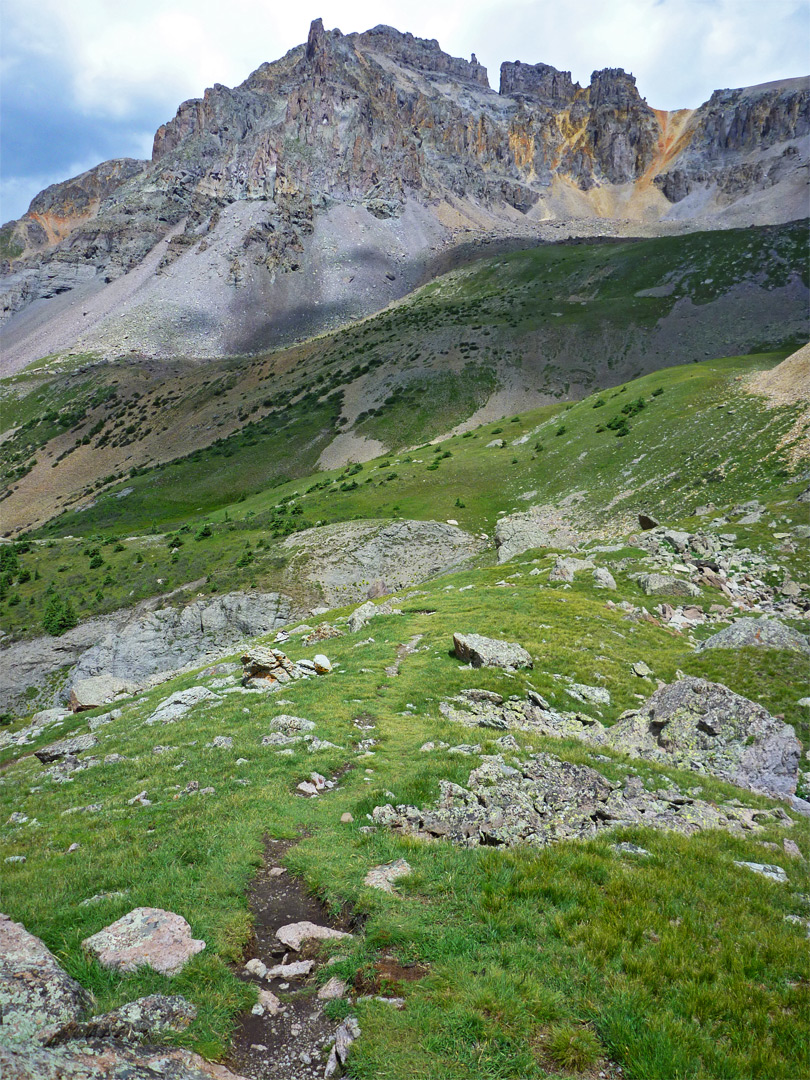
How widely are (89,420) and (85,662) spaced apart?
127213 millimetres

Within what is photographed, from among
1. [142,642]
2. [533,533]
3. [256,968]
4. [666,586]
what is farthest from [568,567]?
[142,642]

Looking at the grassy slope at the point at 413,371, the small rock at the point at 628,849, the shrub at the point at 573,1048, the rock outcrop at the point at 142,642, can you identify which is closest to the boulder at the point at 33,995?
the shrub at the point at 573,1048

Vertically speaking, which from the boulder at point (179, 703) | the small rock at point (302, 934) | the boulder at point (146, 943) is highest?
the boulder at point (146, 943)

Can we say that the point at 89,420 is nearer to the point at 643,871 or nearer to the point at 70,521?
the point at 70,521

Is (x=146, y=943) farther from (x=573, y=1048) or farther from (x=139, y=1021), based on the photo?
(x=573, y=1048)

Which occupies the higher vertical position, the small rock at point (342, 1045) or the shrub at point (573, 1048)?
the small rock at point (342, 1045)

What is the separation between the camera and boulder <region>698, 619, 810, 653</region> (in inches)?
787

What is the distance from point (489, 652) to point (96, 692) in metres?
24.3

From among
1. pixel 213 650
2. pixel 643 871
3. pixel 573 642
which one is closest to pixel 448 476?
pixel 213 650

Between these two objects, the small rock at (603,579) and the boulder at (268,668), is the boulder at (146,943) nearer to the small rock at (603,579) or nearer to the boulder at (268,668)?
the boulder at (268,668)

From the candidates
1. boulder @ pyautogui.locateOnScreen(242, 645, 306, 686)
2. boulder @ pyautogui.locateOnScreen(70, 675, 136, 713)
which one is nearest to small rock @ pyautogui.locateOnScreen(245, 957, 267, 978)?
boulder @ pyautogui.locateOnScreen(242, 645, 306, 686)

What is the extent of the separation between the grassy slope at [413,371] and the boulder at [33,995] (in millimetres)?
82734

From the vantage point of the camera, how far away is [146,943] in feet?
23.8

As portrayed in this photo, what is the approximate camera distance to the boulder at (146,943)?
6.92 m
